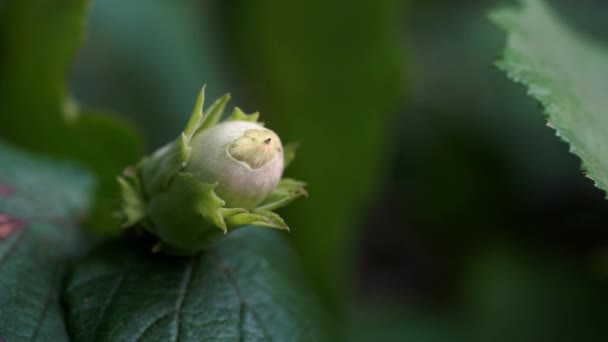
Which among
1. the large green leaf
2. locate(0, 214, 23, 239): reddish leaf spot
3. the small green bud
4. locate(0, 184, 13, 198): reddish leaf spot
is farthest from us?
the large green leaf

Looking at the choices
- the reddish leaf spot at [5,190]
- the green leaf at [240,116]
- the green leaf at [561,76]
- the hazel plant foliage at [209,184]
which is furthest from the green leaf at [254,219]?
the reddish leaf spot at [5,190]

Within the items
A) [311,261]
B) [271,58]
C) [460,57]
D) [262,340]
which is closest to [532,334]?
[311,261]

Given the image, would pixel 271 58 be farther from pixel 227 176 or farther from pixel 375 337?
pixel 227 176

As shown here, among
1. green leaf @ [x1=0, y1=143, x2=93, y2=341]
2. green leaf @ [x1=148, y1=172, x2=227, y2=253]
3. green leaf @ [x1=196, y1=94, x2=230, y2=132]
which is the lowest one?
green leaf @ [x1=0, y1=143, x2=93, y2=341]

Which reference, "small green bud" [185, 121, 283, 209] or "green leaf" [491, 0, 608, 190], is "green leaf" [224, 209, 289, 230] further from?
"green leaf" [491, 0, 608, 190]

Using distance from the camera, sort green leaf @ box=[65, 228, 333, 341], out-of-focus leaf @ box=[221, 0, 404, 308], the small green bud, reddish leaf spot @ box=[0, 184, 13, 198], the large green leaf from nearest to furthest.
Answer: the small green bud → green leaf @ box=[65, 228, 333, 341] → reddish leaf spot @ box=[0, 184, 13, 198] → the large green leaf → out-of-focus leaf @ box=[221, 0, 404, 308]

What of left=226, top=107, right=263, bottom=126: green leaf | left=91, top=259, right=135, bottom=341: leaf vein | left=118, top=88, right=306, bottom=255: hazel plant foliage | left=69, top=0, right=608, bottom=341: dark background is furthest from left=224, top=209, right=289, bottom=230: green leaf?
left=69, top=0, right=608, bottom=341: dark background
